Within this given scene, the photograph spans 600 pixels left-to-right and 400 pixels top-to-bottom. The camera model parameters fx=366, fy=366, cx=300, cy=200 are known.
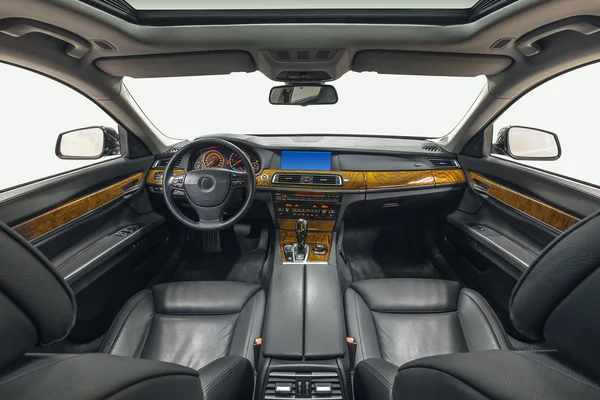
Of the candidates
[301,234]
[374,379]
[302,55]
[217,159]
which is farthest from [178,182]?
[374,379]

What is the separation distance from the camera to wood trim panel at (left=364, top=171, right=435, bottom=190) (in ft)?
9.05

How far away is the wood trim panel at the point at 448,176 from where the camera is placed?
2.78 m

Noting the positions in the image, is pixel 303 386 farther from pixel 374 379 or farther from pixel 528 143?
pixel 528 143

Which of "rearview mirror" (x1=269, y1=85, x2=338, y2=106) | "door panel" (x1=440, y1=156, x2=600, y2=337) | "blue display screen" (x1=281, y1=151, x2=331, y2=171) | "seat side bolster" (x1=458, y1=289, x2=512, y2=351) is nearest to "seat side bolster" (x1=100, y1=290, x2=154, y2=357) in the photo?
"blue display screen" (x1=281, y1=151, x2=331, y2=171)

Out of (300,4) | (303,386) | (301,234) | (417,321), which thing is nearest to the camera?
(303,386)

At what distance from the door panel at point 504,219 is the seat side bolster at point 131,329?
186cm

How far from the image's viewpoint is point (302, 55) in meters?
2.02

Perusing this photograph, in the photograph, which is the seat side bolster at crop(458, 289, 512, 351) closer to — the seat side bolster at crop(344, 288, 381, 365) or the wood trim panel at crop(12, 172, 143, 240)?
the seat side bolster at crop(344, 288, 381, 365)

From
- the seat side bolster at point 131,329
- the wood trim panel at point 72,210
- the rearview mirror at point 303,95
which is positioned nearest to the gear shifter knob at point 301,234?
the rearview mirror at point 303,95

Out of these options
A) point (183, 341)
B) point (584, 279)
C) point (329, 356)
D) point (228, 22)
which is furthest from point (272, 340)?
point (228, 22)

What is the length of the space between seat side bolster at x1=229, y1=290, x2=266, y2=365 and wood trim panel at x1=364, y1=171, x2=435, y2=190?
4.07ft

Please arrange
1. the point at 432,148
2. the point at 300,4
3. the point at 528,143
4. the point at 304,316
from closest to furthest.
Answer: the point at 300,4
the point at 304,316
the point at 528,143
the point at 432,148

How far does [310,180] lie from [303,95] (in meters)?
0.63

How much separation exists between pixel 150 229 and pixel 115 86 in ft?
3.37
